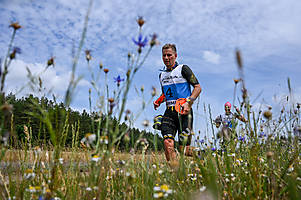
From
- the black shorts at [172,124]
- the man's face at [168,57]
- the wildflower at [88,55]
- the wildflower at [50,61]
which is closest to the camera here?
the wildflower at [50,61]

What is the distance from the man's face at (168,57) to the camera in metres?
4.04

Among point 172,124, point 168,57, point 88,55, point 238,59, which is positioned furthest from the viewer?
point 168,57

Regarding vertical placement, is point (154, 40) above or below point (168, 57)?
below

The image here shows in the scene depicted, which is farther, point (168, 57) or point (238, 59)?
point (168, 57)

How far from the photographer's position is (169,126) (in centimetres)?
380

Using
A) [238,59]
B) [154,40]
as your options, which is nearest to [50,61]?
[154,40]

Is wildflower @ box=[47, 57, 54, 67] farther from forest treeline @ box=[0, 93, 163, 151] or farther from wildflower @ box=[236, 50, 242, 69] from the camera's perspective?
wildflower @ box=[236, 50, 242, 69]

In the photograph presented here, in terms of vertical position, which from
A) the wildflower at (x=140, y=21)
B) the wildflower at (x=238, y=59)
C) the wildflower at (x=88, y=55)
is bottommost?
the wildflower at (x=238, y=59)

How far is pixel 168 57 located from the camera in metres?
4.05

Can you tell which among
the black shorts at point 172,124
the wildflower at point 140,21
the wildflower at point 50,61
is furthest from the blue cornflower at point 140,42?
the black shorts at point 172,124

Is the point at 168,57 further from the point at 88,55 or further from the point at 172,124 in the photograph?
the point at 88,55

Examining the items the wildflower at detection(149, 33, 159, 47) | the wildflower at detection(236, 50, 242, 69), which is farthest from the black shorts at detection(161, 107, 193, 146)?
the wildflower at detection(236, 50, 242, 69)

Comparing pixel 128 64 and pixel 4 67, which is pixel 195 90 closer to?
pixel 128 64

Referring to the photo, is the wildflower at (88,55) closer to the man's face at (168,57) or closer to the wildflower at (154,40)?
the wildflower at (154,40)
